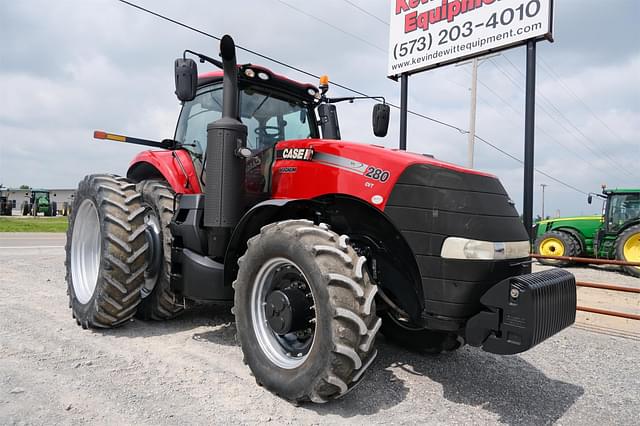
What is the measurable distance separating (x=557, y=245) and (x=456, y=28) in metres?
8.33

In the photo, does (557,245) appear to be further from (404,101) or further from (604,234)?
(404,101)

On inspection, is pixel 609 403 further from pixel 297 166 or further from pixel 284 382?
pixel 297 166

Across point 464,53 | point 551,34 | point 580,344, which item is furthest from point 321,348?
point 464,53

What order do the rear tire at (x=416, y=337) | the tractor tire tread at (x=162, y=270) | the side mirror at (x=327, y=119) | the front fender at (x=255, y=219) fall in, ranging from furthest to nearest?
the side mirror at (x=327, y=119) → the tractor tire tread at (x=162, y=270) → the rear tire at (x=416, y=337) → the front fender at (x=255, y=219)

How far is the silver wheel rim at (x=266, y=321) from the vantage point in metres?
3.00

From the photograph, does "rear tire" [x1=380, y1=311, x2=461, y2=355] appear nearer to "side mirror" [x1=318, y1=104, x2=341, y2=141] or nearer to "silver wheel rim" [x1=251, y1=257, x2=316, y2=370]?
"silver wheel rim" [x1=251, y1=257, x2=316, y2=370]

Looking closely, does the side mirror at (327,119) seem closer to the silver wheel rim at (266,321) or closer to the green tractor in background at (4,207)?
the silver wheel rim at (266,321)

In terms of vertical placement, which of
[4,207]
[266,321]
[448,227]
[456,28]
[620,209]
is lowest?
[266,321]

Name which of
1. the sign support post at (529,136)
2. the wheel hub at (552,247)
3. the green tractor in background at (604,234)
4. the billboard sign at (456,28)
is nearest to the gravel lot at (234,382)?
the sign support post at (529,136)

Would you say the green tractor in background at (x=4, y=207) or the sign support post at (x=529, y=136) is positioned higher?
the sign support post at (x=529, y=136)

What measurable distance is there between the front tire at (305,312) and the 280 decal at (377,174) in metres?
0.48

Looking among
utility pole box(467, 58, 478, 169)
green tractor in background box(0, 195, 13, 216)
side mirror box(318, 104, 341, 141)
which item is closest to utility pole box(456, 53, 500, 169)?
utility pole box(467, 58, 478, 169)

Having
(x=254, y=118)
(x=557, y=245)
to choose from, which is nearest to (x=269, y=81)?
(x=254, y=118)

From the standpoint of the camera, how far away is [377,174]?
9.64 feet
